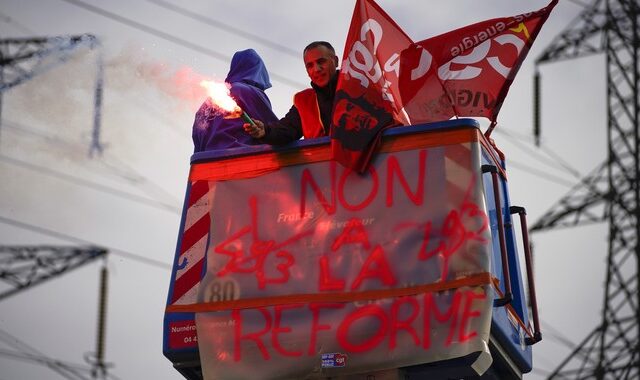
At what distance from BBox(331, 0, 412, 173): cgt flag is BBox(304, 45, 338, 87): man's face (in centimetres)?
32

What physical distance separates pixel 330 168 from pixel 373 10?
1342mm

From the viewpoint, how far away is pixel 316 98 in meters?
10.6

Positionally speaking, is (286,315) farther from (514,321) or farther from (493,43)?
(493,43)

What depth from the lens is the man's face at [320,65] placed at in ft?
34.8

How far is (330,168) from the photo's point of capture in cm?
993

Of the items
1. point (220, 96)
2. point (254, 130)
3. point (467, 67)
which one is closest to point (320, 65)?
point (220, 96)

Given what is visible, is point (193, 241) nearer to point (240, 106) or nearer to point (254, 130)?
point (254, 130)

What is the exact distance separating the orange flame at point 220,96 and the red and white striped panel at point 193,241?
57 centimetres

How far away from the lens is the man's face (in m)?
10.6

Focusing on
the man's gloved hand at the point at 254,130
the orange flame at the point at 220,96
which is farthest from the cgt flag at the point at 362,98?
the orange flame at the point at 220,96

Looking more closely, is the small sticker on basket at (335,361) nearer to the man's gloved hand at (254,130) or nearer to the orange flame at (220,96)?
the man's gloved hand at (254,130)

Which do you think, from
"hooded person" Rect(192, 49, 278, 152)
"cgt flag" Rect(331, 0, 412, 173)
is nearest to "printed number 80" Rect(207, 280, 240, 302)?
"cgt flag" Rect(331, 0, 412, 173)

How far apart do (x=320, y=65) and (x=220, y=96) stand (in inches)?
28.0

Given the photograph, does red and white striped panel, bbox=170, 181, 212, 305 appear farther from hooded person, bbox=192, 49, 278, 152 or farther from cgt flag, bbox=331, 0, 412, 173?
cgt flag, bbox=331, 0, 412, 173
